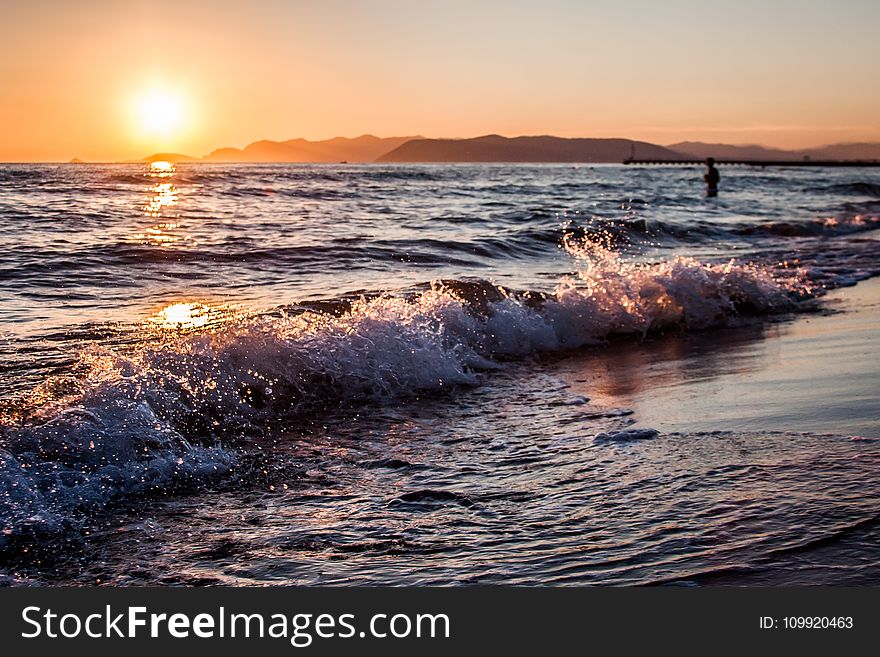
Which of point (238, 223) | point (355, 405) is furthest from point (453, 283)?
point (238, 223)

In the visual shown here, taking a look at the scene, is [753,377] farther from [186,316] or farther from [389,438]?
[186,316]

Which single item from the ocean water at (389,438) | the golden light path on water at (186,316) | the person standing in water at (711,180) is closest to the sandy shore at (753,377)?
the ocean water at (389,438)

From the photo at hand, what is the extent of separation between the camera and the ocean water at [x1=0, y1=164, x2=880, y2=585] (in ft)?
12.1

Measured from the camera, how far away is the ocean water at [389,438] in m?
3.69

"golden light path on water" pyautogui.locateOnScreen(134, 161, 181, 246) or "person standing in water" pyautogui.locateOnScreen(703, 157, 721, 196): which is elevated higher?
"person standing in water" pyautogui.locateOnScreen(703, 157, 721, 196)

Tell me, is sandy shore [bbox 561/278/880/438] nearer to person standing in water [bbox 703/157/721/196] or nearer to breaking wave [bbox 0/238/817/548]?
breaking wave [bbox 0/238/817/548]

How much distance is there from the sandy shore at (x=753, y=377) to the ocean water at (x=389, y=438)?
9 cm

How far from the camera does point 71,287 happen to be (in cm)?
1068

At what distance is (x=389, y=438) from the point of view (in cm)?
567

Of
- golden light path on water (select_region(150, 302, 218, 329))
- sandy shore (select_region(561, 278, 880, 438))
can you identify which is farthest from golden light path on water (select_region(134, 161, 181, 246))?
sandy shore (select_region(561, 278, 880, 438))

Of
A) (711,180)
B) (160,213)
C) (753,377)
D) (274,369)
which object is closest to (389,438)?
(274,369)

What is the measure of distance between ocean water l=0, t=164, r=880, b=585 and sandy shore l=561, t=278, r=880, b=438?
9 cm

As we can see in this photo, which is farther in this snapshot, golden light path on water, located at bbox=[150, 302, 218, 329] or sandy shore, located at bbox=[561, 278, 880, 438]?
golden light path on water, located at bbox=[150, 302, 218, 329]

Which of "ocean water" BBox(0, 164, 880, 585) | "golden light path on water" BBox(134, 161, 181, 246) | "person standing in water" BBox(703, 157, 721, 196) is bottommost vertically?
"ocean water" BBox(0, 164, 880, 585)
